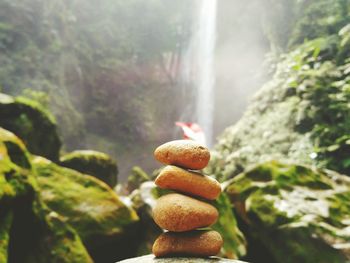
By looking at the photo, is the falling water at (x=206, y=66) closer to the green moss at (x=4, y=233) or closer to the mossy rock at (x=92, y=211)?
the mossy rock at (x=92, y=211)

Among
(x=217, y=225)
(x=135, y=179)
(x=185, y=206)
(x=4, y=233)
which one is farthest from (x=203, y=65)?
(x=185, y=206)

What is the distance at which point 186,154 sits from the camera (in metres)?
2.80

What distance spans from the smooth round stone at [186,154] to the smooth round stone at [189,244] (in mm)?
584

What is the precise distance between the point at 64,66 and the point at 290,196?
19.1 metres

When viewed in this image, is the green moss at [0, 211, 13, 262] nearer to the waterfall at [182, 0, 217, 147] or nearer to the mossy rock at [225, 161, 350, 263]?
the mossy rock at [225, 161, 350, 263]

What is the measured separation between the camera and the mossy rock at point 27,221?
338 centimetres

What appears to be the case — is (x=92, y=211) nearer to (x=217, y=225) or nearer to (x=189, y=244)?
(x=217, y=225)

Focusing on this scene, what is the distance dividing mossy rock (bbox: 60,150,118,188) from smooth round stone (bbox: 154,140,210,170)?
6784 millimetres

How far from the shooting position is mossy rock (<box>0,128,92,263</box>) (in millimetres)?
3381

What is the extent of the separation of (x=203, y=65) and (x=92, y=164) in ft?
62.1

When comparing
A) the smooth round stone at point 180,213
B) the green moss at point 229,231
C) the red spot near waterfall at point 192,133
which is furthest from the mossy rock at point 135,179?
the smooth round stone at point 180,213

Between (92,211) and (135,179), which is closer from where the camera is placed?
(92,211)

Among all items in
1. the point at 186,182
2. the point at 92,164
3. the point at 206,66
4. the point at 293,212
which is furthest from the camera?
the point at 206,66

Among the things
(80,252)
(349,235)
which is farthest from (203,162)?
(349,235)
